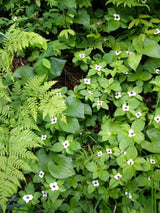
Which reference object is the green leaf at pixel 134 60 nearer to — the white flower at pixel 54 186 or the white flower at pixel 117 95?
the white flower at pixel 117 95

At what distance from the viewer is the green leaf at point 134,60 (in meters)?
2.89

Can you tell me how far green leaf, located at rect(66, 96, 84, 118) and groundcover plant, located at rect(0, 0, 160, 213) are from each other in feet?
0.04

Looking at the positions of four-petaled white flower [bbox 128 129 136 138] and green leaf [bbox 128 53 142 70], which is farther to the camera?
green leaf [bbox 128 53 142 70]

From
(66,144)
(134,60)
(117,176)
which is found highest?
(134,60)

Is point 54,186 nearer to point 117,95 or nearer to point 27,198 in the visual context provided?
point 27,198

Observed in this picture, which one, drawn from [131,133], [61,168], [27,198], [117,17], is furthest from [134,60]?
[27,198]

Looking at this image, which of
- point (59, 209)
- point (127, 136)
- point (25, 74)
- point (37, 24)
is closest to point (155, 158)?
point (127, 136)

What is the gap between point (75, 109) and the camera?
2.74 m

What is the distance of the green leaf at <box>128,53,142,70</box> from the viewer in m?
2.89

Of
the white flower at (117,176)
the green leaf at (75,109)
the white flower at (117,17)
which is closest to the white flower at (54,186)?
the white flower at (117,176)

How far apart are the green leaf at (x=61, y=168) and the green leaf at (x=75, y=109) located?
56 cm

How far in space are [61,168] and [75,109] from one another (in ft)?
2.53

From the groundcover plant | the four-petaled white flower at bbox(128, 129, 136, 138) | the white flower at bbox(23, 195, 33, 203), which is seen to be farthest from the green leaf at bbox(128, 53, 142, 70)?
the white flower at bbox(23, 195, 33, 203)

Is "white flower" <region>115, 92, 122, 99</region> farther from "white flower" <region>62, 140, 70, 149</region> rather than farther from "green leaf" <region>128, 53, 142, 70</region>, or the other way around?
"white flower" <region>62, 140, 70, 149</region>
